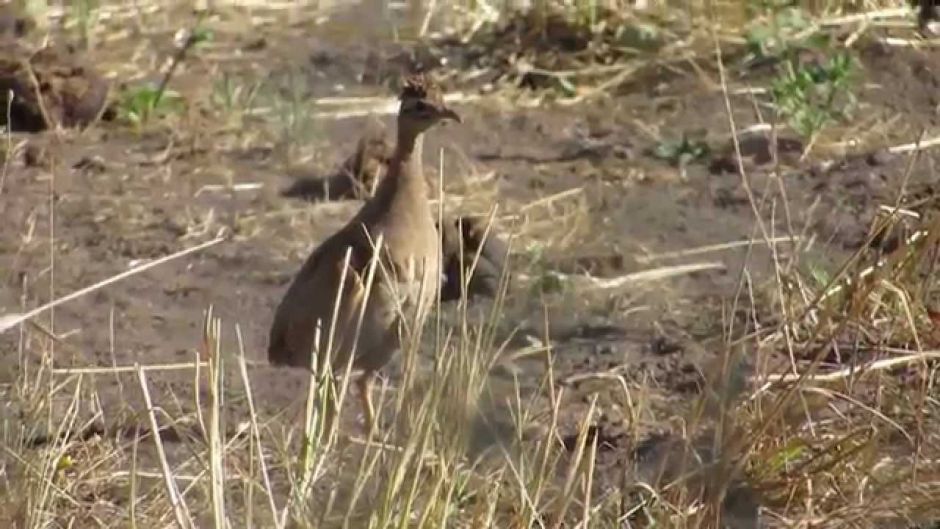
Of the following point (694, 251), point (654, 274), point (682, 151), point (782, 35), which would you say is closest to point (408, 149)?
point (654, 274)

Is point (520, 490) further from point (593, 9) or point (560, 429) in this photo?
point (593, 9)

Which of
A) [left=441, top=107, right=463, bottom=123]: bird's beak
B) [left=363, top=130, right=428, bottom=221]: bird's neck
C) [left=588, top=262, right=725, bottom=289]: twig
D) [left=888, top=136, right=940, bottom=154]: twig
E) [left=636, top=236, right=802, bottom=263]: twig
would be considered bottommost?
[left=636, top=236, right=802, bottom=263]: twig

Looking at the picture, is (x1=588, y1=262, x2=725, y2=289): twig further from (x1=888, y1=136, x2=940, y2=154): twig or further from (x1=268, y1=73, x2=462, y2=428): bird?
(x1=888, y1=136, x2=940, y2=154): twig

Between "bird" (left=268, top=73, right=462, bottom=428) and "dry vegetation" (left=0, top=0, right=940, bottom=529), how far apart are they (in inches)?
6.2

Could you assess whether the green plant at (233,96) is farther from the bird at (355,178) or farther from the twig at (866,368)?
the twig at (866,368)

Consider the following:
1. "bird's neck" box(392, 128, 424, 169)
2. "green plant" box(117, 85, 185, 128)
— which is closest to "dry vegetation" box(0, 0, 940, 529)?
"green plant" box(117, 85, 185, 128)

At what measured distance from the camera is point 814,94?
25.7 feet

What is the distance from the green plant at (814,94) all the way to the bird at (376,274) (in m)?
2.00

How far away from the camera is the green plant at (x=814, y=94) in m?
7.57

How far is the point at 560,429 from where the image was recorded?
17.9 ft

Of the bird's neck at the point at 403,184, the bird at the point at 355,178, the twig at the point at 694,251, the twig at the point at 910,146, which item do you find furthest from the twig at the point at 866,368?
the bird at the point at 355,178

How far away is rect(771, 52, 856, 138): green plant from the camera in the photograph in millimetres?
7574

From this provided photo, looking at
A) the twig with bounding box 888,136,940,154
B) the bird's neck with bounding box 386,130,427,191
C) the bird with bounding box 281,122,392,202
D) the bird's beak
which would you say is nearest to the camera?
the bird's beak

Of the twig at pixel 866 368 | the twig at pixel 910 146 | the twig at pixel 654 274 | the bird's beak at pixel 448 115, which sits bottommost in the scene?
the twig at pixel 654 274
